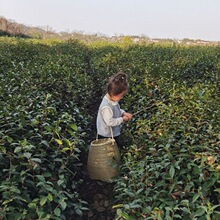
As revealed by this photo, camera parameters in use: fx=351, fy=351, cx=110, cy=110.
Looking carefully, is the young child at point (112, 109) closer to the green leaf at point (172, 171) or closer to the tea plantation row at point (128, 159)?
the tea plantation row at point (128, 159)

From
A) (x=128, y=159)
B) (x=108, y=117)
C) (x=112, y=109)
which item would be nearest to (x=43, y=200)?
(x=128, y=159)

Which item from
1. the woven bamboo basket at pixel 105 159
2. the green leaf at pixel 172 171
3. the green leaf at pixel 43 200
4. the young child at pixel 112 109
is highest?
the young child at pixel 112 109

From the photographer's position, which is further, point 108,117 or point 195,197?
point 108,117

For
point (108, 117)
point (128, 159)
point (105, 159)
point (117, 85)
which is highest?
point (117, 85)

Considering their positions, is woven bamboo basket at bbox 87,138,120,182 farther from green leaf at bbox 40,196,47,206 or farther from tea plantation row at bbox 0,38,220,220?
green leaf at bbox 40,196,47,206

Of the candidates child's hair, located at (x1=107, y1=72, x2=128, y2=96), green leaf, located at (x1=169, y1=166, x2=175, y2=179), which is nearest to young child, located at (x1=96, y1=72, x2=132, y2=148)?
child's hair, located at (x1=107, y1=72, x2=128, y2=96)

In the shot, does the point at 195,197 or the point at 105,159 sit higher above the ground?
the point at 195,197

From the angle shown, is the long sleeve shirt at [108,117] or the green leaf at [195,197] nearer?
the green leaf at [195,197]

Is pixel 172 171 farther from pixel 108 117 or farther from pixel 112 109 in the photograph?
pixel 112 109

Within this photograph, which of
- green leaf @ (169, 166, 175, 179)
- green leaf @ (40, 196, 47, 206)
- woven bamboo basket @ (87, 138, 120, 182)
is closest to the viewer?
green leaf @ (40, 196, 47, 206)

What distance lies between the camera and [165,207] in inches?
91.5

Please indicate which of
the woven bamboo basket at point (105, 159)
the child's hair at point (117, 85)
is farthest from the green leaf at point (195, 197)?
the child's hair at point (117, 85)

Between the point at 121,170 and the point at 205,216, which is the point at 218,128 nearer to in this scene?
the point at 121,170

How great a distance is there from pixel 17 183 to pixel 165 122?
1715mm
